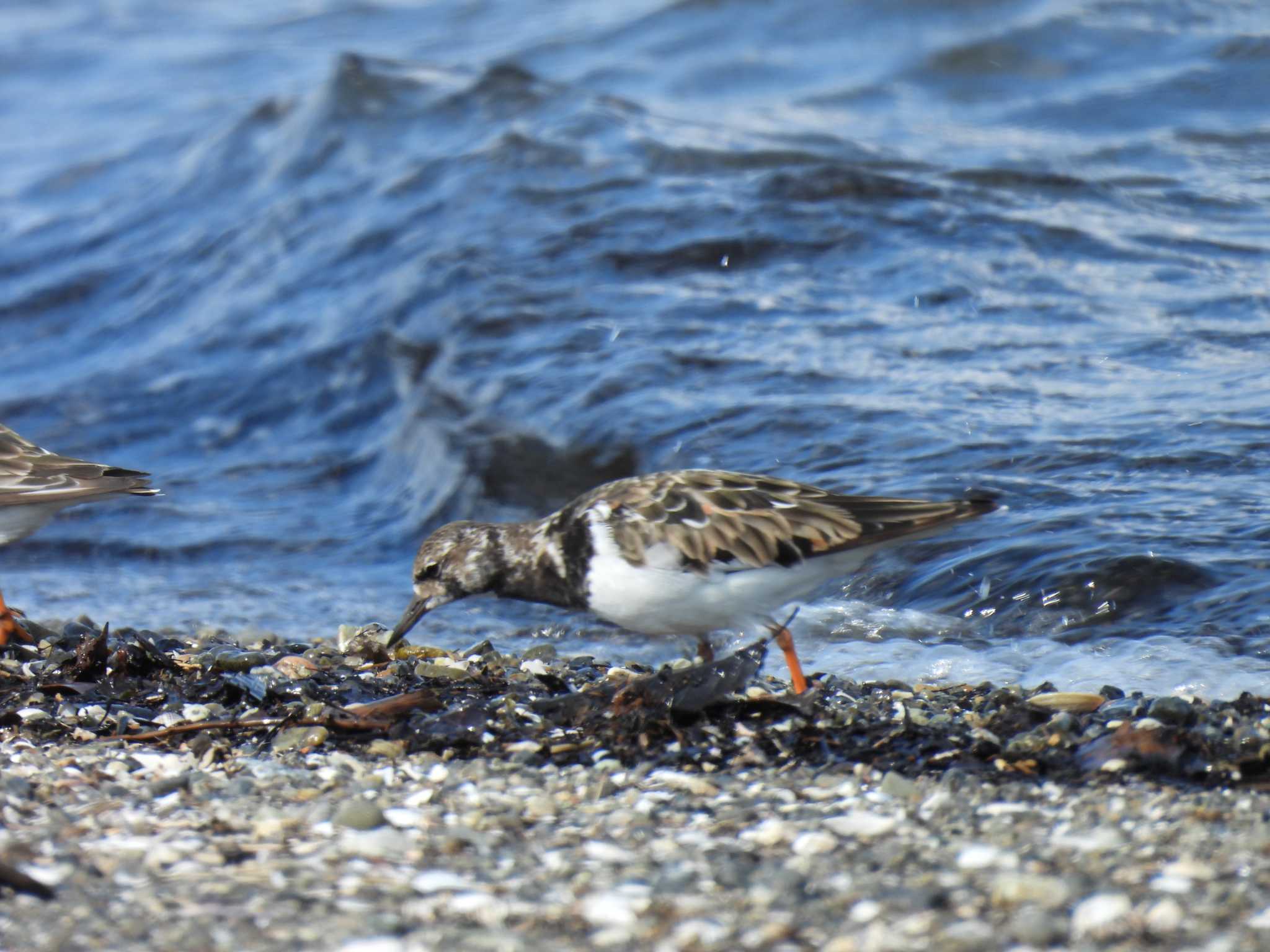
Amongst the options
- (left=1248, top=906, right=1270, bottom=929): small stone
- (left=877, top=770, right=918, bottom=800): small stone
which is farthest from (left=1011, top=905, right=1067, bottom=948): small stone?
(left=877, top=770, right=918, bottom=800): small stone

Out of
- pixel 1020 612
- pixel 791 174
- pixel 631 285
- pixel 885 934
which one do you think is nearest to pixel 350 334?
pixel 631 285

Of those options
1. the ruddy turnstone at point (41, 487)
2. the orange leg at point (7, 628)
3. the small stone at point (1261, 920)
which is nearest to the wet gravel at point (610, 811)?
the small stone at point (1261, 920)

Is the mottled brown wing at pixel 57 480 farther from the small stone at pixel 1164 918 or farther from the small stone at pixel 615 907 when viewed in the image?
the small stone at pixel 1164 918

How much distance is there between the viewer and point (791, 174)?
944 centimetres

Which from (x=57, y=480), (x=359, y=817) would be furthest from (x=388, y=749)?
(x=57, y=480)

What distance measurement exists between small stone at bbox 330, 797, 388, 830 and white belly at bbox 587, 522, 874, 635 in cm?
90

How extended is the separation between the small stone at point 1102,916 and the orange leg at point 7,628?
139 inches

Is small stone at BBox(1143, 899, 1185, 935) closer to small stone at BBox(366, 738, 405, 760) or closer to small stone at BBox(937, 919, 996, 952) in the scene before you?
small stone at BBox(937, 919, 996, 952)

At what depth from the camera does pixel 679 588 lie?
12.6ft

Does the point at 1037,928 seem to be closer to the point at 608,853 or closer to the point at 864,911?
the point at 864,911

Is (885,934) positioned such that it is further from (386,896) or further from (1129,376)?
(1129,376)

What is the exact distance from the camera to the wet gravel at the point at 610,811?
2.64m

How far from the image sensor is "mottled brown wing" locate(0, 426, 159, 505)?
5023 mm

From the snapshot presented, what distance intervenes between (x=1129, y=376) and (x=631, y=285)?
2.91 m
